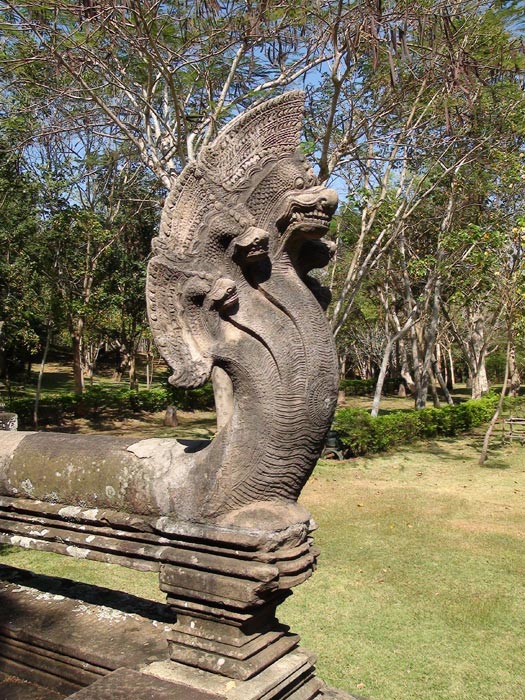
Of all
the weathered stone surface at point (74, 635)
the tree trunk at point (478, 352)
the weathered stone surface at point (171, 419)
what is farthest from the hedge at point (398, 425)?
the weathered stone surface at point (74, 635)

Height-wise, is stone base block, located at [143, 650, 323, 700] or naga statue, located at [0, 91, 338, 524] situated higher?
naga statue, located at [0, 91, 338, 524]

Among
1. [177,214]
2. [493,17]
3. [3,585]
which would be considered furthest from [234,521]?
[493,17]

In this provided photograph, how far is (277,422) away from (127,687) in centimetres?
115

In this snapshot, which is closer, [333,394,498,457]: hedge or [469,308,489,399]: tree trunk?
[333,394,498,457]: hedge

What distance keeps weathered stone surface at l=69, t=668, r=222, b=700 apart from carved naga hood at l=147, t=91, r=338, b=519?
0.64 m

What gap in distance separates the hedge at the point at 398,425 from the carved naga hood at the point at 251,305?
10855 mm

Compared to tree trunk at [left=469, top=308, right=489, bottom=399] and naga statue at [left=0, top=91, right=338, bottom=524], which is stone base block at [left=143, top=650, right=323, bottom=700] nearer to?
naga statue at [left=0, top=91, right=338, bottom=524]

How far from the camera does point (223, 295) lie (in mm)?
2605

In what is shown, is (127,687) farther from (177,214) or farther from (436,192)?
(436,192)

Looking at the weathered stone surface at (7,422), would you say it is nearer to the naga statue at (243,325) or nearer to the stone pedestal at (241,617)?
the naga statue at (243,325)

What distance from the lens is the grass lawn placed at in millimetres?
4352

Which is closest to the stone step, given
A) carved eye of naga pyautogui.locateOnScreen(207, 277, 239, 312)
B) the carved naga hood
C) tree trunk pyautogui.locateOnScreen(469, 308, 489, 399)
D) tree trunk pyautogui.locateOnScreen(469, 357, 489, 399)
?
the carved naga hood

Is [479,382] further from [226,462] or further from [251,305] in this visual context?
[226,462]

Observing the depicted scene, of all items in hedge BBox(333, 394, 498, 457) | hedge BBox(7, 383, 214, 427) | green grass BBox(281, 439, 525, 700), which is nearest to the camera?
green grass BBox(281, 439, 525, 700)
